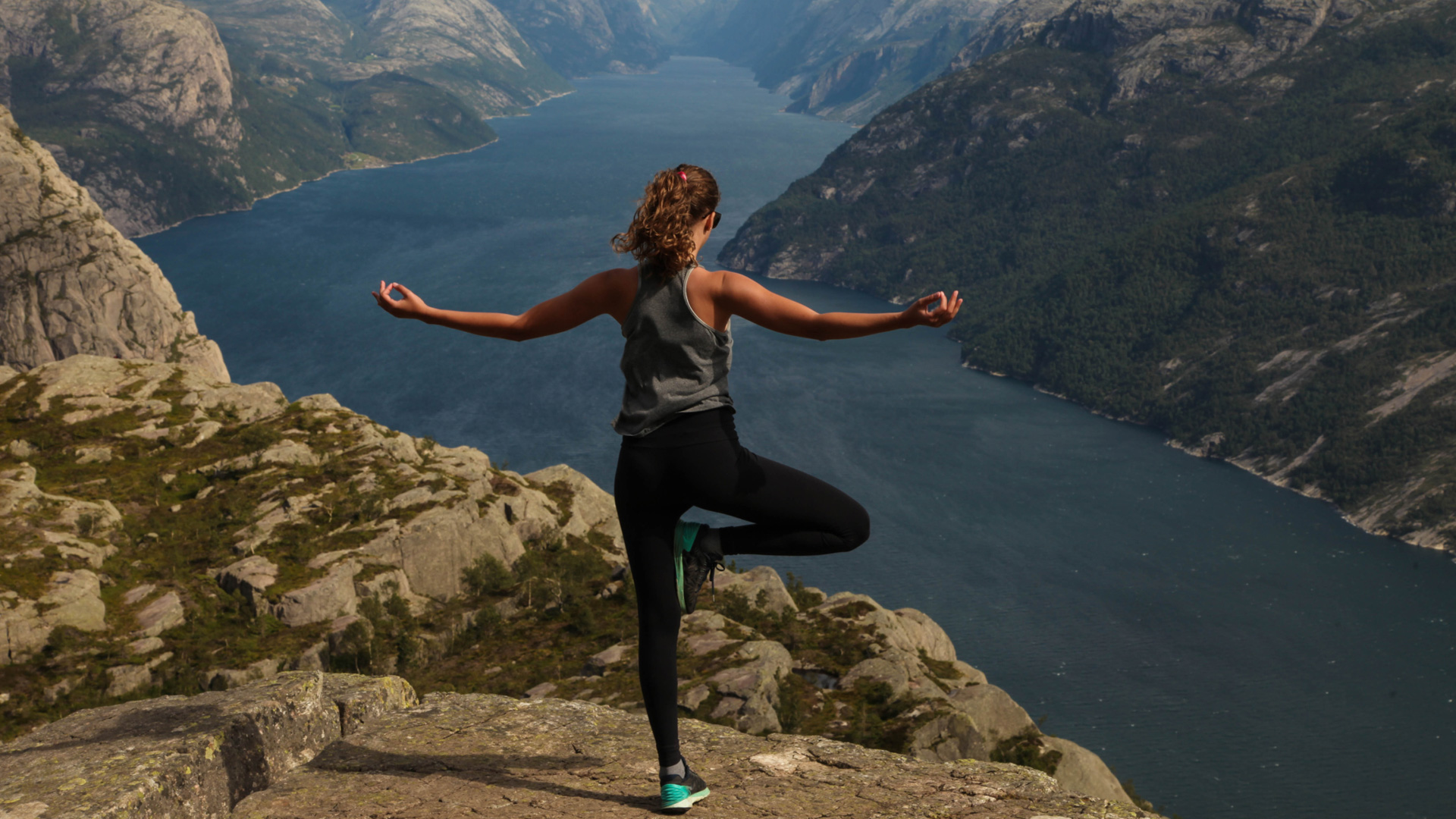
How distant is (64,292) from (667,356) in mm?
182430

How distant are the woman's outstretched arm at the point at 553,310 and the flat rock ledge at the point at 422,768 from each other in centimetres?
394

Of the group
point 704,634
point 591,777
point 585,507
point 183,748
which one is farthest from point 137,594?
point 591,777

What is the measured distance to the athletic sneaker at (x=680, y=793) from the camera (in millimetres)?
7980

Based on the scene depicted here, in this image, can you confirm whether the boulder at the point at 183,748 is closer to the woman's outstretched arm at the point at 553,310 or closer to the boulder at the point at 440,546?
the woman's outstretched arm at the point at 553,310

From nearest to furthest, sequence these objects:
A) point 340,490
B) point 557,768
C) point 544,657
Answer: point 557,768 < point 544,657 < point 340,490

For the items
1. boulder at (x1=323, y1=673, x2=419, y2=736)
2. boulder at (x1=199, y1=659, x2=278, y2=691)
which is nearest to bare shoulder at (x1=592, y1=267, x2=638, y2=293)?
boulder at (x1=323, y1=673, x2=419, y2=736)

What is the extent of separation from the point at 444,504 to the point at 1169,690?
126 meters

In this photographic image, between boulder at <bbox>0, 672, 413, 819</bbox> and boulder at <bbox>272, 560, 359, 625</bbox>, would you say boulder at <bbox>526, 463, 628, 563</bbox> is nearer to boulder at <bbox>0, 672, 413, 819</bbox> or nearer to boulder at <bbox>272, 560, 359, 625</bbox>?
boulder at <bbox>272, 560, 359, 625</bbox>

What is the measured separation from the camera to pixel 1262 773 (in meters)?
120

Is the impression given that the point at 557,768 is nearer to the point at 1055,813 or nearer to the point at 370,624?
the point at 1055,813

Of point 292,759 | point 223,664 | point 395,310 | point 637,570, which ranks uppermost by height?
point 395,310

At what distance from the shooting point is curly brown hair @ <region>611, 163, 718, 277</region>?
7098mm

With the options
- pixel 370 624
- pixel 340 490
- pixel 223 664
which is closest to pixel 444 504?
pixel 340 490

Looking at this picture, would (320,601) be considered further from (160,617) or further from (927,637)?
(927,637)
